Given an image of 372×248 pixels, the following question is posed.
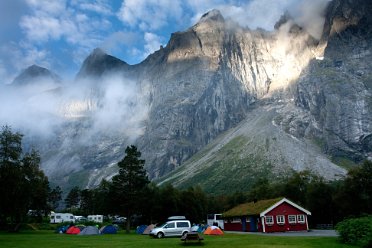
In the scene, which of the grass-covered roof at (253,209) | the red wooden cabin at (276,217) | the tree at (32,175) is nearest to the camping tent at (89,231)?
the tree at (32,175)

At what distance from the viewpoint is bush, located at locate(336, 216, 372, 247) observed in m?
24.0

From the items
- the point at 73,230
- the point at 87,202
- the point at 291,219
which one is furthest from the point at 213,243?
the point at 87,202

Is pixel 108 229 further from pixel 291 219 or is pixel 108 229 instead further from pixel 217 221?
pixel 291 219

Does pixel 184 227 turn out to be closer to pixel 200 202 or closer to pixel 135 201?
pixel 135 201

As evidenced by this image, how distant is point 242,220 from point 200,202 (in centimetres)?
3654

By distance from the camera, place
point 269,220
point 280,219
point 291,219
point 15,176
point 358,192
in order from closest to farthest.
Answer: point 15,176 < point 269,220 < point 280,219 < point 291,219 < point 358,192

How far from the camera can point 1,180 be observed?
50688mm

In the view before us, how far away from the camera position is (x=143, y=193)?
6919cm

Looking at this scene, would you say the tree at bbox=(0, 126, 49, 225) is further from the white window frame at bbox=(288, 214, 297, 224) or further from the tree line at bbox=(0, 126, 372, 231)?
the white window frame at bbox=(288, 214, 297, 224)

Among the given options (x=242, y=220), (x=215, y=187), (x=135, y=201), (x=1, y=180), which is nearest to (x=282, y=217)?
(x=242, y=220)

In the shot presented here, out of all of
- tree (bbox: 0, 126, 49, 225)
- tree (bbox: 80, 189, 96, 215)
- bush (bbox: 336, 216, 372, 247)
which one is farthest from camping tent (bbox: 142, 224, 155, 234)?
tree (bbox: 80, 189, 96, 215)

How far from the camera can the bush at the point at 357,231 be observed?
24000 millimetres

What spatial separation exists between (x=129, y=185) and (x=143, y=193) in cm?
Result: 300

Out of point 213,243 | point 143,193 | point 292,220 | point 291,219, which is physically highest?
point 143,193
